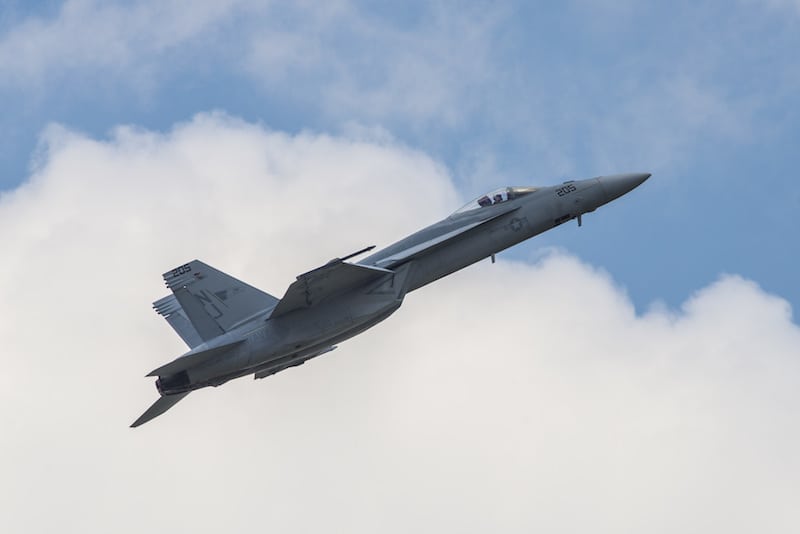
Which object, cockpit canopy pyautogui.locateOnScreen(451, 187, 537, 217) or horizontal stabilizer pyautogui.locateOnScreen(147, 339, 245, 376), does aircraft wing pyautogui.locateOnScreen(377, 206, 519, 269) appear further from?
horizontal stabilizer pyautogui.locateOnScreen(147, 339, 245, 376)

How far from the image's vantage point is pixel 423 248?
3144cm

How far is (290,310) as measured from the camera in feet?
99.6

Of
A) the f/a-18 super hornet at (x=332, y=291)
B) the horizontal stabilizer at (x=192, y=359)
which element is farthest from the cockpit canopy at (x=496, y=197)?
the horizontal stabilizer at (x=192, y=359)

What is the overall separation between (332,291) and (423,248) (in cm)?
307

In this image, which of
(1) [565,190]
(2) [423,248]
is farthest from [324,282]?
(1) [565,190]

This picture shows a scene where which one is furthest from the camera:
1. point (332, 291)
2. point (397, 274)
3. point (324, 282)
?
point (397, 274)

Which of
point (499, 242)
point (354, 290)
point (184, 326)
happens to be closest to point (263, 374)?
point (184, 326)

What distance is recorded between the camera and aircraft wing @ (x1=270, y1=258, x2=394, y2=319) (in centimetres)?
2903

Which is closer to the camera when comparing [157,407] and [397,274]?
[397,274]

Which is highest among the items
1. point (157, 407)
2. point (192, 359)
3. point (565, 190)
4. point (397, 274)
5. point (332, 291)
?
point (565, 190)

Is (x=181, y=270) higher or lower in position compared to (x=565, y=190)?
lower

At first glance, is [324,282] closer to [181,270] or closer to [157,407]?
[181,270]

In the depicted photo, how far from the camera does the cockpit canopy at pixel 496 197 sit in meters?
32.4

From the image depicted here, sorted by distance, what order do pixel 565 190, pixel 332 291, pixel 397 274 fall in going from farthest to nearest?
pixel 565 190 → pixel 397 274 → pixel 332 291
